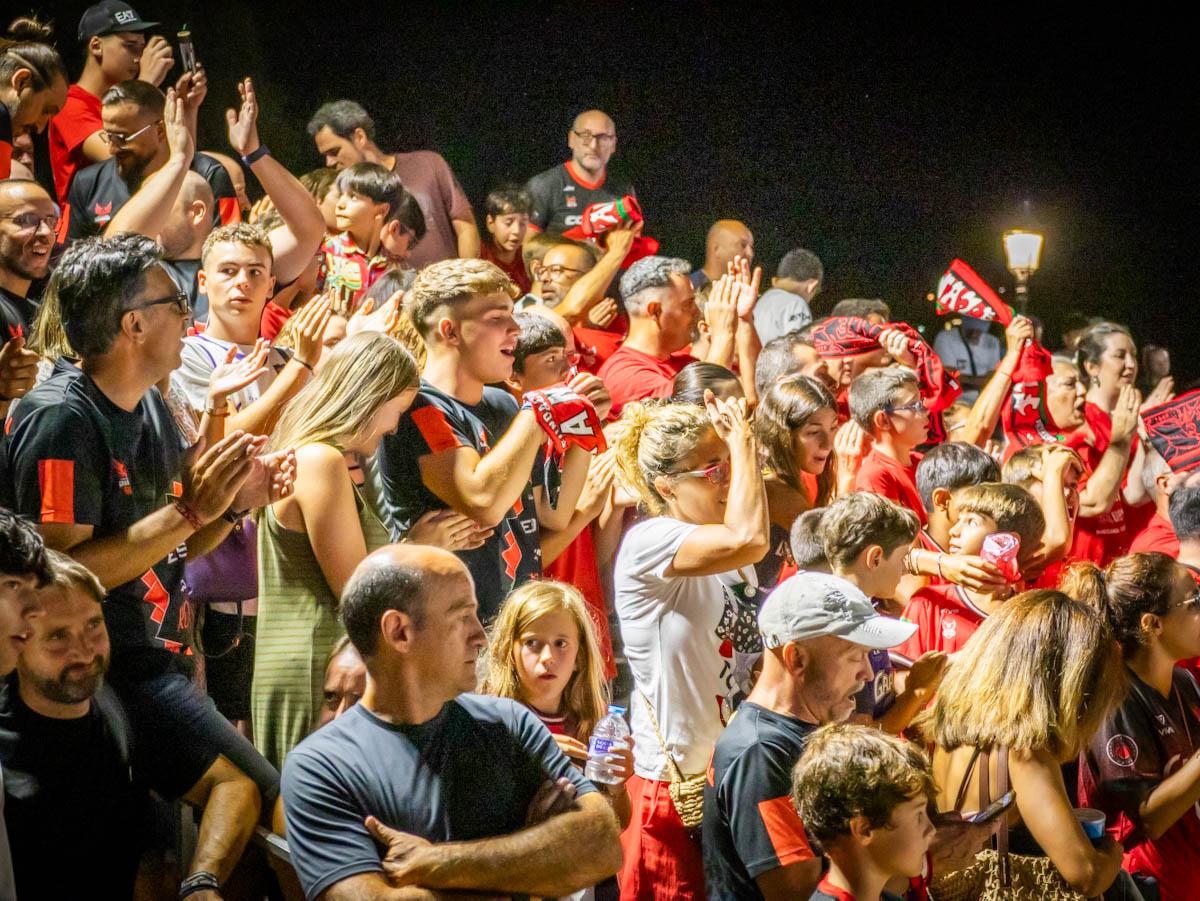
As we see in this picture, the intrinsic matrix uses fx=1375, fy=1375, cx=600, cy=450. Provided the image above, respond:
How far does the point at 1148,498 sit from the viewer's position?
6988 millimetres

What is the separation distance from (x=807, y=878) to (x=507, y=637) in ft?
3.70

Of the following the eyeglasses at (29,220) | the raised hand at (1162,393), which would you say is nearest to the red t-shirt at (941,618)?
the eyeglasses at (29,220)

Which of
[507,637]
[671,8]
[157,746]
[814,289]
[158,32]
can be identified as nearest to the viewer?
[157,746]

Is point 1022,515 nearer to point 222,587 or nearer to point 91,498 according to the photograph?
point 222,587

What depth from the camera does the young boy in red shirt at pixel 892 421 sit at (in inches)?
211

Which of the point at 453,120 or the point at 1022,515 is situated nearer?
the point at 1022,515

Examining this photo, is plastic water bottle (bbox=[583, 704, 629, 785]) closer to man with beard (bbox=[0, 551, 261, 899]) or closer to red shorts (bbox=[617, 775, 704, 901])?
red shorts (bbox=[617, 775, 704, 901])

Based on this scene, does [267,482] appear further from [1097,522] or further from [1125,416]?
[1125,416]

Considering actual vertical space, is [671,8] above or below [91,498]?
above

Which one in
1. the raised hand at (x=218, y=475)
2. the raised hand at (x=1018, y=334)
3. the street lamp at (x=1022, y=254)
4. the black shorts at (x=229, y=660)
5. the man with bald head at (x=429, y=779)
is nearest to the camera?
the man with bald head at (x=429, y=779)

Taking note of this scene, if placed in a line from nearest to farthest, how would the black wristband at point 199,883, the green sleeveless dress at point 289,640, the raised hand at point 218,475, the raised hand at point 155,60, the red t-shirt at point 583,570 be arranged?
the black wristband at point 199,883 → the raised hand at point 218,475 → the green sleeveless dress at point 289,640 → the red t-shirt at point 583,570 → the raised hand at point 155,60

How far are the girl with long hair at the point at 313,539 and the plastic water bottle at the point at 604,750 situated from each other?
30.8 inches

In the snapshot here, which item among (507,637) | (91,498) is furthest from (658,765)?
(91,498)

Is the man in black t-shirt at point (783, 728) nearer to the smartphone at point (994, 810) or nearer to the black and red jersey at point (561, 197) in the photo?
the smartphone at point (994, 810)
